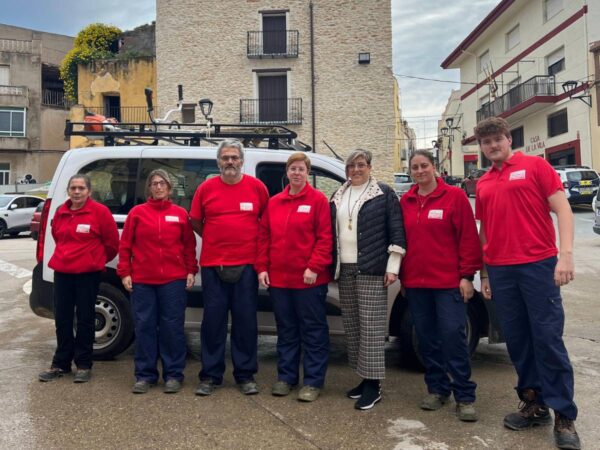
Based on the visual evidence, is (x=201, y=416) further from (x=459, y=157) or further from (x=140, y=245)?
(x=459, y=157)

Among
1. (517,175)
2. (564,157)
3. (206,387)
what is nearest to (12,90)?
(564,157)

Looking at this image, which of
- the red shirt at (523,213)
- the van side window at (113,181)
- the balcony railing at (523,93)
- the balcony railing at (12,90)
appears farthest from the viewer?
the balcony railing at (12,90)

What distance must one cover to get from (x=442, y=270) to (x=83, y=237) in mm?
2809

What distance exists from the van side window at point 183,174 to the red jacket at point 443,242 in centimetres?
199

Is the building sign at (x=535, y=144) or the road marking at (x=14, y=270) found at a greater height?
the building sign at (x=535, y=144)

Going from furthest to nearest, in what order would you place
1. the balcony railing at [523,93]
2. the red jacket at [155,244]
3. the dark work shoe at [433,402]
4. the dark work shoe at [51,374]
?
the balcony railing at [523,93], the dark work shoe at [51,374], the red jacket at [155,244], the dark work shoe at [433,402]

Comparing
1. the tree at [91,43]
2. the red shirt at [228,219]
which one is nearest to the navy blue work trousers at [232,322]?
the red shirt at [228,219]

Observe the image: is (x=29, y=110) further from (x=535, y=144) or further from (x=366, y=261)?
(x=366, y=261)

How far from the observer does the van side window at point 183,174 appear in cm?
487

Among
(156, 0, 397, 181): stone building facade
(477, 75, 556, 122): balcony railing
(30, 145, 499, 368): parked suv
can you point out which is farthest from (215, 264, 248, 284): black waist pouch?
(477, 75, 556, 122): balcony railing

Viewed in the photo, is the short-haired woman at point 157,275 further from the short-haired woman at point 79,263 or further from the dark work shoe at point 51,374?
the dark work shoe at point 51,374

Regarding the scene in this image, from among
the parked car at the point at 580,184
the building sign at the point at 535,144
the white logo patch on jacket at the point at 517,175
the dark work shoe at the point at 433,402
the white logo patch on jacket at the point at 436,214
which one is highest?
the building sign at the point at 535,144

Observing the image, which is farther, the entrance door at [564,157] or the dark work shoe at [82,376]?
the entrance door at [564,157]

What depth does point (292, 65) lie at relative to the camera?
2478 cm
